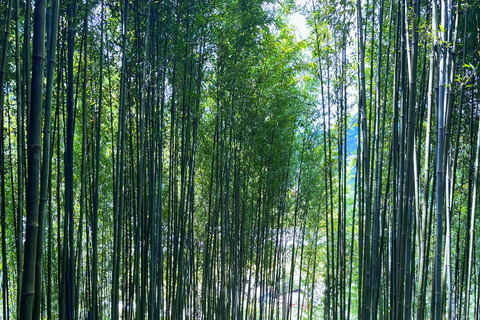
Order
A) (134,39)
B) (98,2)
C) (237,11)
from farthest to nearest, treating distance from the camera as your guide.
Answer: (237,11), (134,39), (98,2)

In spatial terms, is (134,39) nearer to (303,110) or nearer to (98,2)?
(98,2)

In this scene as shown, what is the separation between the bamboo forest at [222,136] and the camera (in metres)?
2.22

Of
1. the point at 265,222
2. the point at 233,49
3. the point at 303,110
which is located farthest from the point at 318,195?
the point at 233,49

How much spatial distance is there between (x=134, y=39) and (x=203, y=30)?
0.73 m

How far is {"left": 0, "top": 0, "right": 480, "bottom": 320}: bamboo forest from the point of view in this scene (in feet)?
7.30

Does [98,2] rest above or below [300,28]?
below

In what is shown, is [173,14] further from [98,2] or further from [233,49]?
[233,49]

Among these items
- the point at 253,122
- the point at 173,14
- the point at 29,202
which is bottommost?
the point at 29,202

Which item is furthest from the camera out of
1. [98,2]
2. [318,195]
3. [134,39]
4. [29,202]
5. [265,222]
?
[318,195]

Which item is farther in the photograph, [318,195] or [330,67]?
[318,195]

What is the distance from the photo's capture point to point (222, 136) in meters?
5.12

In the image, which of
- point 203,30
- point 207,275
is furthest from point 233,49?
point 207,275

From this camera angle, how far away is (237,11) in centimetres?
502

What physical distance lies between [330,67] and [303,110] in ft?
4.49
